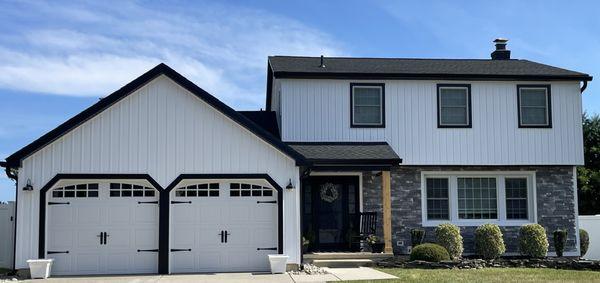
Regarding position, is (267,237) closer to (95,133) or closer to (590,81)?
(95,133)

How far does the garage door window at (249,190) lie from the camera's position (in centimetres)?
1783

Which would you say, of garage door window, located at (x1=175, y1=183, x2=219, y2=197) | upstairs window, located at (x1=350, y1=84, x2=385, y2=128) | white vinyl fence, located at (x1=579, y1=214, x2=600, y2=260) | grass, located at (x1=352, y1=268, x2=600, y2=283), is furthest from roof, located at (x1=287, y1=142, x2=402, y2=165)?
white vinyl fence, located at (x1=579, y1=214, x2=600, y2=260)

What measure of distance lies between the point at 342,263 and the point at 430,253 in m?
2.27

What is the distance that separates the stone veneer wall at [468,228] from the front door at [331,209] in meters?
0.46

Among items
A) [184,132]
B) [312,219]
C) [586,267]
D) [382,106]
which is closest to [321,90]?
[382,106]

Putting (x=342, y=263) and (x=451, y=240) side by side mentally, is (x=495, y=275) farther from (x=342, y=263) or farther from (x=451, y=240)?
(x=342, y=263)

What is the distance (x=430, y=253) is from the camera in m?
18.5

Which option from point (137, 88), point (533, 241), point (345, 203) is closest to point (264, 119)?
point (345, 203)

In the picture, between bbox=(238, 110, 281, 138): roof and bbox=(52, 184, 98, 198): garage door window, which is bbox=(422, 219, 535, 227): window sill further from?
bbox=(52, 184, 98, 198): garage door window

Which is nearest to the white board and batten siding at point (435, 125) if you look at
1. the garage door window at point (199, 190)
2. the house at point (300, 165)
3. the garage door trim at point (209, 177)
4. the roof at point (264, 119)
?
the house at point (300, 165)

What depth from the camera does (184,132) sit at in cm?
1744

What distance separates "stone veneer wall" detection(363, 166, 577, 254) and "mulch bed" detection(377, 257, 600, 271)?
1.79m

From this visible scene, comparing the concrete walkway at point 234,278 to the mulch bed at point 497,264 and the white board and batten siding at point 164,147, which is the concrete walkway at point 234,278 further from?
the mulch bed at point 497,264

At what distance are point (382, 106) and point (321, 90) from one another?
1862 millimetres
